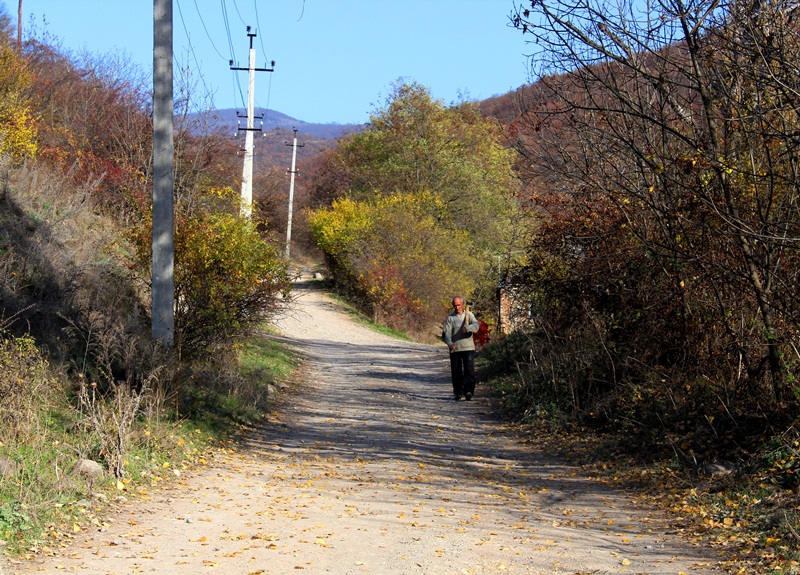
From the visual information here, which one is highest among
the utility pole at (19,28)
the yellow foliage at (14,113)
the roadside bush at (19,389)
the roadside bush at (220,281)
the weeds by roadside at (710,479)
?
the utility pole at (19,28)

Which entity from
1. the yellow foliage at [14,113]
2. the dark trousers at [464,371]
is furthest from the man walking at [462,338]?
the yellow foliage at [14,113]

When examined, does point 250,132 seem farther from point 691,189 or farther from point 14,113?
point 691,189

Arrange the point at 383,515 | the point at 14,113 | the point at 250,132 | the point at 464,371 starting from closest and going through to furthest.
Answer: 1. the point at 383,515
2. the point at 464,371
3. the point at 14,113
4. the point at 250,132

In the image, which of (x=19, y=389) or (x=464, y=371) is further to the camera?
(x=464, y=371)

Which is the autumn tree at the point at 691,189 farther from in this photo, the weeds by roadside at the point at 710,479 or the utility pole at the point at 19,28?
the utility pole at the point at 19,28

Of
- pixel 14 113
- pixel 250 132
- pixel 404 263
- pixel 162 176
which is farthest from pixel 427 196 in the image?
pixel 162 176

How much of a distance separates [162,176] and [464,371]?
6972 mm

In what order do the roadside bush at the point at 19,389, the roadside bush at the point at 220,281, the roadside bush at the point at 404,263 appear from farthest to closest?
the roadside bush at the point at 404,263, the roadside bush at the point at 220,281, the roadside bush at the point at 19,389

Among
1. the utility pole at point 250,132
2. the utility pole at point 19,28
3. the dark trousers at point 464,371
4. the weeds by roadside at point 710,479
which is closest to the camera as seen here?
the weeds by roadside at point 710,479

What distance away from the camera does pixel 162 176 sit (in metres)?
11.7

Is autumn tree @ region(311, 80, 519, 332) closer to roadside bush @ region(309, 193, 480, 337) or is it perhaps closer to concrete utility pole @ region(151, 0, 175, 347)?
roadside bush @ region(309, 193, 480, 337)

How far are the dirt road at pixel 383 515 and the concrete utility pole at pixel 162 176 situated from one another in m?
2.18

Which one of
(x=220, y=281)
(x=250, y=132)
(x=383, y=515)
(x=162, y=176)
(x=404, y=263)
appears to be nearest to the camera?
(x=383, y=515)

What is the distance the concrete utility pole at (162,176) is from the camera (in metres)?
11.6
